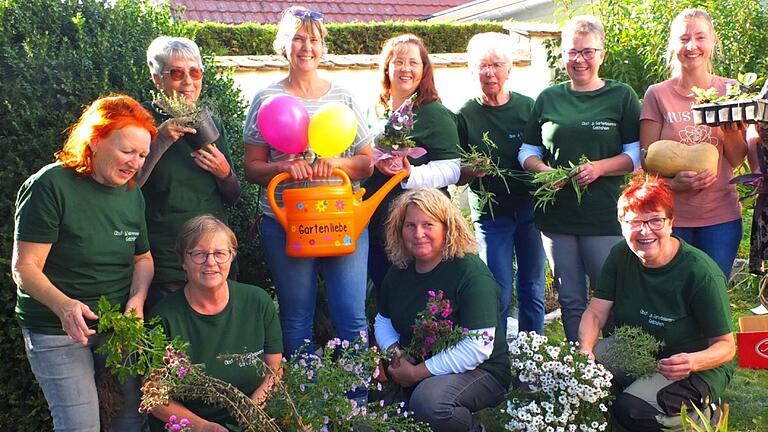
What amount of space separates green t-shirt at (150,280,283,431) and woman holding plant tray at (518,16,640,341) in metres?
1.53

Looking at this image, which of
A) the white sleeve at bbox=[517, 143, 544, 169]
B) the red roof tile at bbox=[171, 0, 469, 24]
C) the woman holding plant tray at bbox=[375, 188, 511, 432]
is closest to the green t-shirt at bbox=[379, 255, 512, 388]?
the woman holding plant tray at bbox=[375, 188, 511, 432]

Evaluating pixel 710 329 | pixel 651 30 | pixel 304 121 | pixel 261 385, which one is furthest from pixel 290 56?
pixel 651 30

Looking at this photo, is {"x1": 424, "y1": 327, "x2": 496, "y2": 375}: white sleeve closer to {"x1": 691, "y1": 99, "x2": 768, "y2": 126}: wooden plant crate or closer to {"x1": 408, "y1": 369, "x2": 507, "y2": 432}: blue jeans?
{"x1": 408, "y1": 369, "x2": 507, "y2": 432}: blue jeans

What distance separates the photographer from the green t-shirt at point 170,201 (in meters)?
3.82

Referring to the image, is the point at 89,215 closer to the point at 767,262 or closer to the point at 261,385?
the point at 261,385

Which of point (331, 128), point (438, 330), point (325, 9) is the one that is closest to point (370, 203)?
point (331, 128)

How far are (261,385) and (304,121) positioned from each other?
112 cm

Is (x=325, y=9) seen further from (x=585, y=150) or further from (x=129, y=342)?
(x=129, y=342)

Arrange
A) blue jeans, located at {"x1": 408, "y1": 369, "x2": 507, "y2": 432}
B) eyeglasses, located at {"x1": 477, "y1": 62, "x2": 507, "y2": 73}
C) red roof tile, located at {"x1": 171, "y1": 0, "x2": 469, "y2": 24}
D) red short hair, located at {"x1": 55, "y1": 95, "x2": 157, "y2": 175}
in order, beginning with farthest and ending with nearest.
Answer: red roof tile, located at {"x1": 171, "y1": 0, "x2": 469, "y2": 24} < eyeglasses, located at {"x1": 477, "y1": 62, "x2": 507, "y2": 73} < blue jeans, located at {"x1": 408, "y1": 369, "x2": 507, "y2": 432} < red short hair, located at {"x1": 55, "y1": 95, "x2": 157, "y2": 175}

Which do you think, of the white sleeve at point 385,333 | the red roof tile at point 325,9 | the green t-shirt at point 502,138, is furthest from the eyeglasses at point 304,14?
the red roof tile at point 325,9

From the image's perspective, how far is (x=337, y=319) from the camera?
13.5 ft

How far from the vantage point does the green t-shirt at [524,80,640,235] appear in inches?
170

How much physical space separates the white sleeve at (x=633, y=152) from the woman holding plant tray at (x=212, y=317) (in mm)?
1933

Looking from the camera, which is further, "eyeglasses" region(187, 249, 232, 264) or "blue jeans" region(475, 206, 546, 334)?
"blue jeans" region(475, 206, 546, 334)
